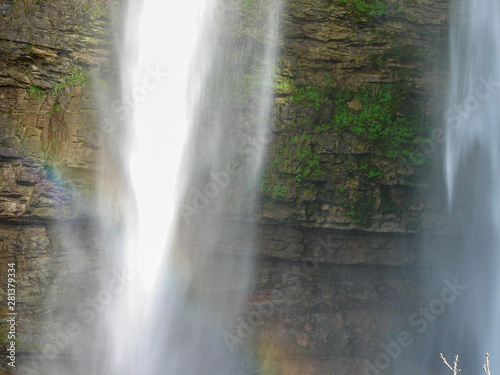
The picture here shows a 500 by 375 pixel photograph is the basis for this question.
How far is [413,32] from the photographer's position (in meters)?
7.19

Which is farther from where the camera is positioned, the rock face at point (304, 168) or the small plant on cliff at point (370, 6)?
the small plant on cliff at point (370, 6)

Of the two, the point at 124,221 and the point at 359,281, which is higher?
the point at 124,221

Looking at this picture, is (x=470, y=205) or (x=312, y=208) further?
(x=470, y=205)

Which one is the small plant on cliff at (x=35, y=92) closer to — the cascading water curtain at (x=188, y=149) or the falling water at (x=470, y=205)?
the cascading water curtain at (x=188, y=149)

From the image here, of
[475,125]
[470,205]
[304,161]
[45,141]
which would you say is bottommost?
[470,205]

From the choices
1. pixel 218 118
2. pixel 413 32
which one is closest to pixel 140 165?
pixel 218 118

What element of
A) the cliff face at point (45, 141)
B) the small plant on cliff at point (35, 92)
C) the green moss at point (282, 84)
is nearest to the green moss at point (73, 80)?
the cliff face at point (45, 141)

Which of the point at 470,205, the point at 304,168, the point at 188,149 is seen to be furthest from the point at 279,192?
the point at 470,205

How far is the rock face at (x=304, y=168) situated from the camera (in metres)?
6.63

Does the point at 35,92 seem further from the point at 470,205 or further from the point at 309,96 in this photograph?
the point at 470,205

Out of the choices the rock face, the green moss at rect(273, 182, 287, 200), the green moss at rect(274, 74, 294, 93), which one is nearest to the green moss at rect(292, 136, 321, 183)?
the rock face

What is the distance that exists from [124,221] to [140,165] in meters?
0.99

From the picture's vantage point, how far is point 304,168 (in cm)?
713

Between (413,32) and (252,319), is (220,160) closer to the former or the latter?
(252,319)
